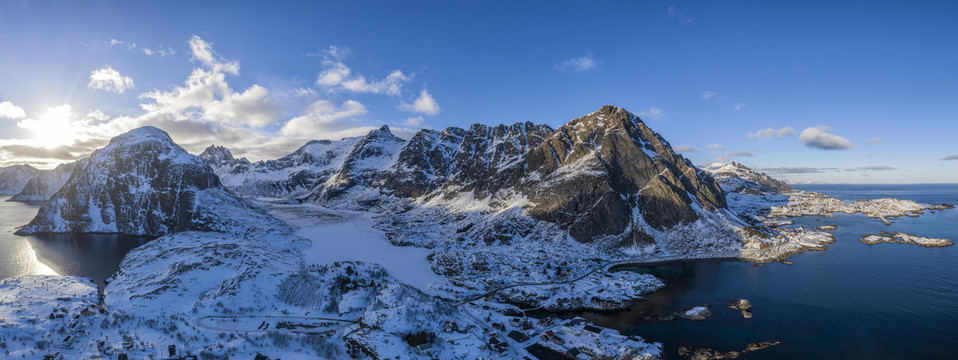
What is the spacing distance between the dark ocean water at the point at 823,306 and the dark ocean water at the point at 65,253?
11589 centimetres

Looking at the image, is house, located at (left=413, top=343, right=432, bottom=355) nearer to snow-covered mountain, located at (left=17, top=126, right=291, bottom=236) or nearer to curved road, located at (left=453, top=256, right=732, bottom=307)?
curved road, located at (left=453, top=256, right=732, bottom=307)

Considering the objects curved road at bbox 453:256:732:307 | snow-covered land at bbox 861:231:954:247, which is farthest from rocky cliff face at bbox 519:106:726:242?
snow-covered land at bbox 861:231:954:247

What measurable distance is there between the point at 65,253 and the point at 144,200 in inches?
1358

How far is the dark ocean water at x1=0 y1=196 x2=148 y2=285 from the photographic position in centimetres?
8200

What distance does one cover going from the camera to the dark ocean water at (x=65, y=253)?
82000 millimetres

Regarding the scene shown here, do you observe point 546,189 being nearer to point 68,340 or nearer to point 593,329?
point 593,329

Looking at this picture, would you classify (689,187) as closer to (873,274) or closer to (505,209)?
(873,274)

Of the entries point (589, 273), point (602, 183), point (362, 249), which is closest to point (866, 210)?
point (602, 183)

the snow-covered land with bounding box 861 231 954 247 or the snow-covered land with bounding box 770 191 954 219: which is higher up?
the snow-covered land with bounding box 770 191 954 219

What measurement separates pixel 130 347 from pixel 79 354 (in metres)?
4.56

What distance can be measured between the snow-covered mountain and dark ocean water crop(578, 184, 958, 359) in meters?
124

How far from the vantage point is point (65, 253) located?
98000 mm

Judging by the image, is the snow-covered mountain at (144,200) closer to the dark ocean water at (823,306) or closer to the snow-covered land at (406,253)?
the snow-covered land at (406,253)

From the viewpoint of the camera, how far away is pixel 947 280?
233ft
